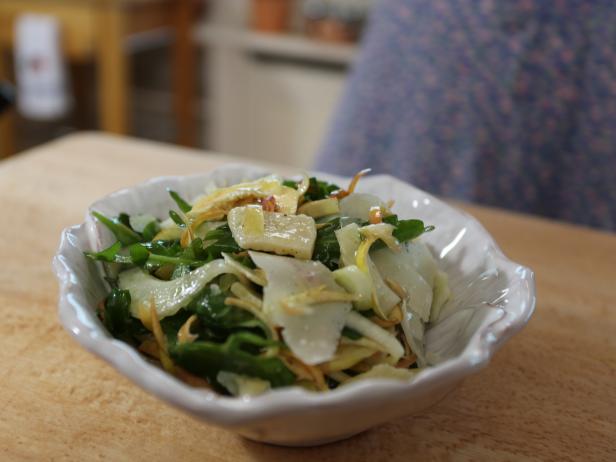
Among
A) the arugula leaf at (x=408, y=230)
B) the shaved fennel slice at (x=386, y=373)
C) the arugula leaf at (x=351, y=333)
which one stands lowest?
the shaved fennel slice at (x=386, y=373)

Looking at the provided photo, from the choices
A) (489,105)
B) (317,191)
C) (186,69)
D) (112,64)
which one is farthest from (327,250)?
(186,69)

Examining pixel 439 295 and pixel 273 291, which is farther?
pixel 439 295

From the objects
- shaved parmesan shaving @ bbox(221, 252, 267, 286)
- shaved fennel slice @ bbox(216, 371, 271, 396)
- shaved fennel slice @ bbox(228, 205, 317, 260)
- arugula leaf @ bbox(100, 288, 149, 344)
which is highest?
shaved fennel slice @ bbox(228, 205, 317, 260)

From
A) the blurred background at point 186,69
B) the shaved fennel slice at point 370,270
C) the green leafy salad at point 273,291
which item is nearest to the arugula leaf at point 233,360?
the green leafy salad at point 273,291

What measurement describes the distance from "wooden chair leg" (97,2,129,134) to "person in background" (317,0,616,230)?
1.07 meters

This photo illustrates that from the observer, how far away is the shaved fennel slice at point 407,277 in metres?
0.64

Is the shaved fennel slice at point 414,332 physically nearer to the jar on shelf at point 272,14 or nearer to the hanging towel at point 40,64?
the hanging towel at point 40,64

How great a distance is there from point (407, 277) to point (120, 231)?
316mm

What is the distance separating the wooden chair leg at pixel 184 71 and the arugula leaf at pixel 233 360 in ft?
8.58

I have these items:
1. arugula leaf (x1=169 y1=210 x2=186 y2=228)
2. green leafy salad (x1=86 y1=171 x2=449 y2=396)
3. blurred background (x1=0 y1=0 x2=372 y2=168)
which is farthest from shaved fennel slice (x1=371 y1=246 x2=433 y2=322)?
blurred background (x1=0 y1=0 x2=372 y2=168)

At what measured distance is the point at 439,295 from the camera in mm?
684

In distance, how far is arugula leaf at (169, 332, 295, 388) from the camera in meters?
0.52

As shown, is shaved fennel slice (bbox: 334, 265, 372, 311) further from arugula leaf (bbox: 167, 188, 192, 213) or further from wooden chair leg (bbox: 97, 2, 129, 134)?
wooden chair leg (bbox: 97, 2, 129, 134)

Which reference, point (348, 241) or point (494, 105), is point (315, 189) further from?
point (494, 105)
